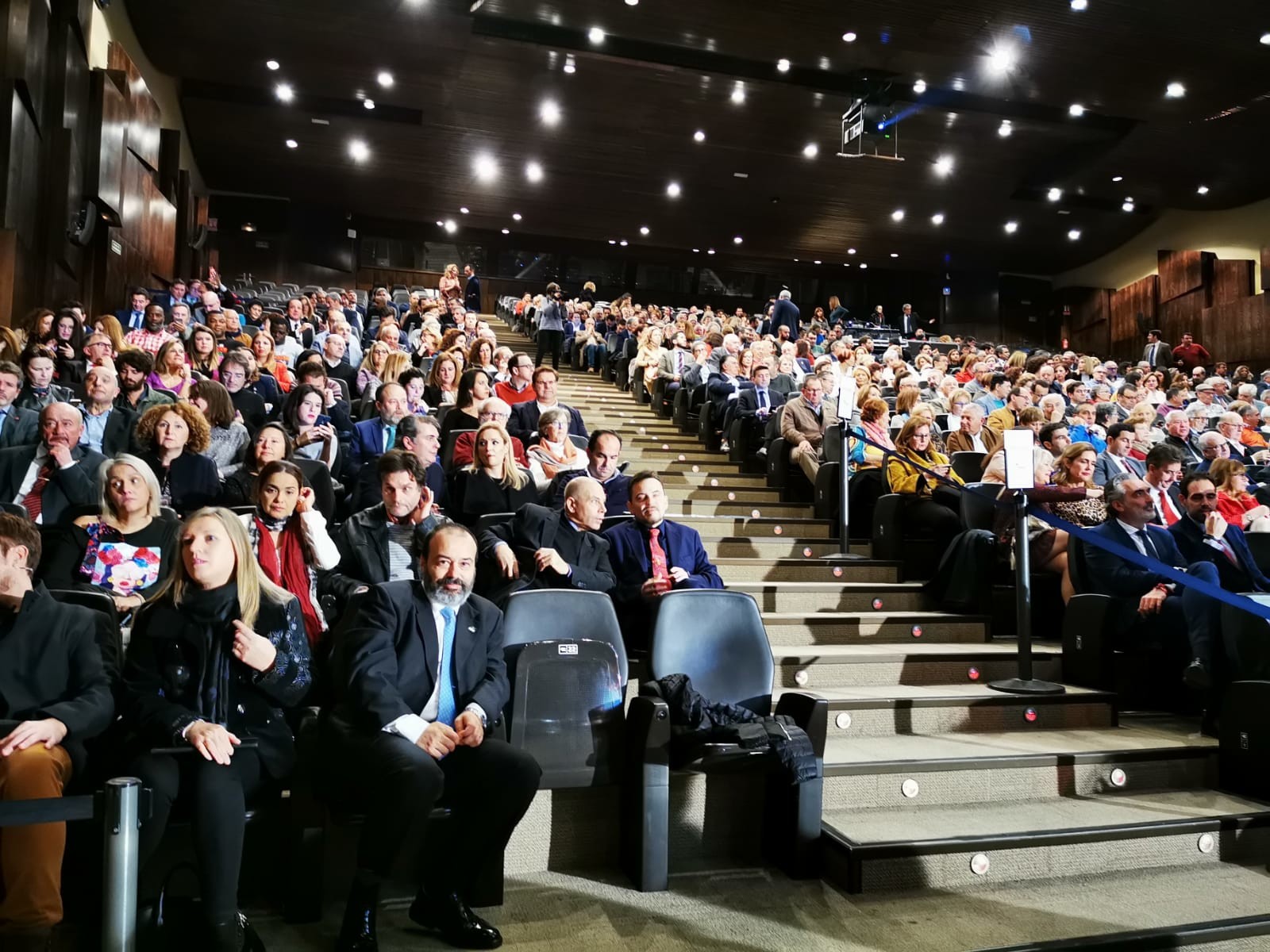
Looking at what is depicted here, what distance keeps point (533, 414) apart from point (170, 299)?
5.69 metres

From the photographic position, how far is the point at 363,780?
216cm

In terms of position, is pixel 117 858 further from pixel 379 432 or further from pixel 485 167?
pixel 485 167

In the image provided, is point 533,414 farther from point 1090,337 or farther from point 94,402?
point 1090,337

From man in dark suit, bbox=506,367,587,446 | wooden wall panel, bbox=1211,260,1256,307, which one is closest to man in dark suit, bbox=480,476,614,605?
man in dark suit, bbox=506,367,587,446

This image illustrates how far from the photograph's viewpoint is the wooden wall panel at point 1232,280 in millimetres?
15266

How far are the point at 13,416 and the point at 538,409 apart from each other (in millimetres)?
2560

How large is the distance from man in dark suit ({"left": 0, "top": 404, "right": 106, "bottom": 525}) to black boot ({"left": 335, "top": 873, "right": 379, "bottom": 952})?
6.69 ft

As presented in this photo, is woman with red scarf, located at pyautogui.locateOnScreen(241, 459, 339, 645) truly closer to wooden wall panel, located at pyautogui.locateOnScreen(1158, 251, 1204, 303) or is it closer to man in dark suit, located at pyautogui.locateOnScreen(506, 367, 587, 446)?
man in dark suit, located at pyautogui.locateOnScreen(506, 367, 587, 446)

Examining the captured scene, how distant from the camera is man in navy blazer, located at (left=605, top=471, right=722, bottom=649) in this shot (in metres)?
3.29

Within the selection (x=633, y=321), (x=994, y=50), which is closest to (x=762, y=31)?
(x=994, y=50)

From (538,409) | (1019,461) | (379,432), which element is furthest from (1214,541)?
(379,432)

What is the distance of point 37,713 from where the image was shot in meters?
2.01

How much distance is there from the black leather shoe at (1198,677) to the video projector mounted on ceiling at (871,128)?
9.30 meters

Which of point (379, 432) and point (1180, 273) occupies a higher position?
point (1180, 273)
